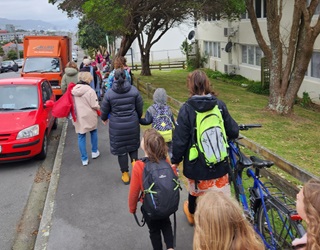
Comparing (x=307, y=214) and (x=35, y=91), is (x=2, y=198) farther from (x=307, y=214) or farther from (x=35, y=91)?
(x=307, y=214)

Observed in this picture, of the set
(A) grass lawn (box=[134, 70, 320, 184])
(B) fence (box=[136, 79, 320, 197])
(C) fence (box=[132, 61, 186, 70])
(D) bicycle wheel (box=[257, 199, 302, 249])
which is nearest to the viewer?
(D) bicycle wheel (box=[257, 199, 302, 249])

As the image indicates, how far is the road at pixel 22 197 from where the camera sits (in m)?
4.73

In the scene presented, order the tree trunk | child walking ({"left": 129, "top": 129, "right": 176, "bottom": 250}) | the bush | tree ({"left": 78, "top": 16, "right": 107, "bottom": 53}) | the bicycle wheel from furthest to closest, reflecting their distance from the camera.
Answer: tree ({"left": 78, "top": 16, "right": 107, "bottom": 53}), the tree trunk, the bush, child walking ({"left": 129, "top": 129, "right": 176, "bottom": 250}), the bicycle wheel

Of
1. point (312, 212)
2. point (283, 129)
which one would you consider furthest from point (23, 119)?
point (283, 129)

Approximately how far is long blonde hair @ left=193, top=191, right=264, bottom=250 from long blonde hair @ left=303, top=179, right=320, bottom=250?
0.27m

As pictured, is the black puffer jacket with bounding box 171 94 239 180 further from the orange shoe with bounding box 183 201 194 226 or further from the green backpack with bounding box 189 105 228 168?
the orange shoe with bounding box 183 201 194 226

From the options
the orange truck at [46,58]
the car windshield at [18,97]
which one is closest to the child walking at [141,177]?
the car windshield at [18,97]

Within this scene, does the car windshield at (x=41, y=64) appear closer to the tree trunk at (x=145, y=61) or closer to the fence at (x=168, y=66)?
the tree trunk at (x=145, y=61)

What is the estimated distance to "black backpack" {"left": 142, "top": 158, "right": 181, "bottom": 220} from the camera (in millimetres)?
3373

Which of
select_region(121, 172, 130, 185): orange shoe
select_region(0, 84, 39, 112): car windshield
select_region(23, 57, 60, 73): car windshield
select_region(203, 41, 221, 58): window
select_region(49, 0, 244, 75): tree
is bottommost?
select_region(121, 172, 130, 185): orange shoe

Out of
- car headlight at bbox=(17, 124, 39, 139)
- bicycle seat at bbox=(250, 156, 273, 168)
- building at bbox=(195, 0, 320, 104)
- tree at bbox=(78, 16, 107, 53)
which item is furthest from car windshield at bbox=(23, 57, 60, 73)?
tree at bbox=(78, 16, 107, 53)

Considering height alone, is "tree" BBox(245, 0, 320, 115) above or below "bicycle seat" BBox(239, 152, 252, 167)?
above

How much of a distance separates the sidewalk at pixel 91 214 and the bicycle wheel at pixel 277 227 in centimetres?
91

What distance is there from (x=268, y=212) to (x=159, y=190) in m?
1.14
